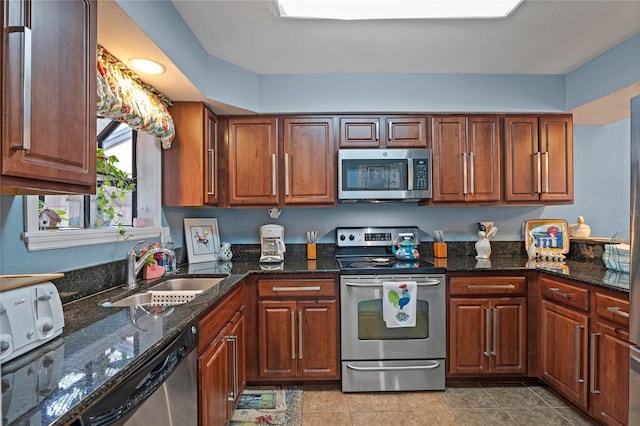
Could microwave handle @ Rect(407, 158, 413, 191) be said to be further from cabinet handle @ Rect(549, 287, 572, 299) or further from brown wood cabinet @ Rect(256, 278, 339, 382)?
cabinet handle @ Rect(549, 287, 572, 299)

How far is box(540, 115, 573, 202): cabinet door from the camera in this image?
2.76m

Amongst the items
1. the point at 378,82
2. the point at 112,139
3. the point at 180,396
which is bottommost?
the point at 180,396

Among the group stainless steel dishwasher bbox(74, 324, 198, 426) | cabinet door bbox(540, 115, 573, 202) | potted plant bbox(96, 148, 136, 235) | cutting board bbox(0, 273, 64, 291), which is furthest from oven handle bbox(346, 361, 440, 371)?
cutting board bbox(0, 273, 64, 291)

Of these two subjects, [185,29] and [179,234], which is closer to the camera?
[185,29]

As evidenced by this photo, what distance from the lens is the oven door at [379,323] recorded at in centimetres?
242

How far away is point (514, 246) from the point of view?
3.10m

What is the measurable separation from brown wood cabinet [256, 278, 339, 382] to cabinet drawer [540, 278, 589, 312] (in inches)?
58.1

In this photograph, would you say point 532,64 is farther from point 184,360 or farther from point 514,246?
point 184,360

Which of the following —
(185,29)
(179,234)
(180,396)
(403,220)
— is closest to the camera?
(180,396)

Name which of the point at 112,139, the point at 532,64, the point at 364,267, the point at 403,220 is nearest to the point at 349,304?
the point at 364,267

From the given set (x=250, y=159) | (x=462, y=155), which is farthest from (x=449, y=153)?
(x=250, y=159)

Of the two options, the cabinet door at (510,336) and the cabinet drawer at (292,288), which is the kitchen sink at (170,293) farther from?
the cabinet door at (510,336)

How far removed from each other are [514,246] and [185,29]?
3.13 meters

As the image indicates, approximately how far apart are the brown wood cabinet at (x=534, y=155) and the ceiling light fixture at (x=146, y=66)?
8.44ft
